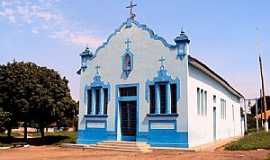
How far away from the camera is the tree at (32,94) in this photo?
1047 inches

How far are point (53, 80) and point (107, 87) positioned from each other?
5.99 meters

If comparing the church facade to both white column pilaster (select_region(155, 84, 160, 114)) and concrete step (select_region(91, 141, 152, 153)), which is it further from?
concrete step (select_region(91, 141, 152, 153))

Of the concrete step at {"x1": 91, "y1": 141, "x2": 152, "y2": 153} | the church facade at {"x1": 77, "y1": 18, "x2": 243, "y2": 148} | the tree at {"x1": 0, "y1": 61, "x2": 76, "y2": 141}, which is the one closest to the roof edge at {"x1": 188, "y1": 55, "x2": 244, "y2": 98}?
the church facade at {"x1": 77, "y1": 18, "x2": 243, "y2": 148}

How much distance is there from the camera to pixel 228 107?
118ft

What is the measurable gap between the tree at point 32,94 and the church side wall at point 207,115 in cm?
1000

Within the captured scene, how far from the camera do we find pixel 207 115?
25828mm

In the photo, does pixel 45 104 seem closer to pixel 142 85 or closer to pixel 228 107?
pixel 142 85

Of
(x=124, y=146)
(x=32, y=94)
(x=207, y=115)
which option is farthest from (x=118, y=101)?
(x=32, y=94)

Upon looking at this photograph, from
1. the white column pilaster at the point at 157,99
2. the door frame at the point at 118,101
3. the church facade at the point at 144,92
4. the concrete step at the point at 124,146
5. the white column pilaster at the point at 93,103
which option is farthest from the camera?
the white column pilaster at the point at 93,103

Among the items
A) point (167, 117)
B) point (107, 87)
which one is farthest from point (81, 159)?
point (107, 87)

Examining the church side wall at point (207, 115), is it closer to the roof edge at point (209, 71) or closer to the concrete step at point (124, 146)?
the roof edge at point (209, 71)

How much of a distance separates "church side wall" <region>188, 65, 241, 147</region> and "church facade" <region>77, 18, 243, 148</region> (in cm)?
6

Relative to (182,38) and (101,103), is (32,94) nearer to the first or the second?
(101,103)

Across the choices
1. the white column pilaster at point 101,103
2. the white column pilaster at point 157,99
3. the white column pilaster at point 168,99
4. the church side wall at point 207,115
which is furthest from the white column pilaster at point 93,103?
the church side wall at point 207,115
